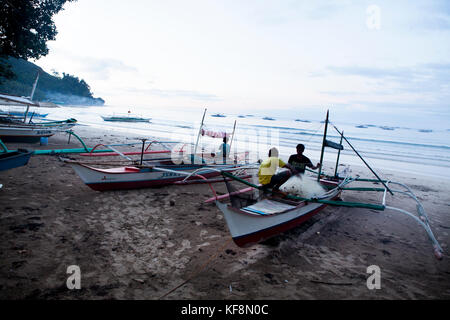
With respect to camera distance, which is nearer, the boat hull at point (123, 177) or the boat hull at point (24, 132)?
the boat hull at point (123, 177)

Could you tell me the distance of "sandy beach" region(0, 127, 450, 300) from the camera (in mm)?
3662

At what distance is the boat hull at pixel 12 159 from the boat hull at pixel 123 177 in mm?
1554

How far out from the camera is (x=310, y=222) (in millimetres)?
6578

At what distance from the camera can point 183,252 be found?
15.3ft

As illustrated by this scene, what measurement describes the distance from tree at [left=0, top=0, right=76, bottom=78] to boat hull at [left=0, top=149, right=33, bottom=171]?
13.1 m

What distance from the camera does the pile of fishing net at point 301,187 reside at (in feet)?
21.1

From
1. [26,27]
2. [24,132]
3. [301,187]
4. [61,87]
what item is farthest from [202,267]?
[61,87]

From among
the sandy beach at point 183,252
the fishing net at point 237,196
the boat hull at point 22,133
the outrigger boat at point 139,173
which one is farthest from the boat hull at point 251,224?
the boat hull at point 22,133

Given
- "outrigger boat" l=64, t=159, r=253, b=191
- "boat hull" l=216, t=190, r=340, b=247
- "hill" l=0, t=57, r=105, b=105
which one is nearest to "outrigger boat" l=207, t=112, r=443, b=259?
"boat hull" l=216, t=190, r=340, b=247

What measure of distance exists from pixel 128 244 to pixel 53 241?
1310mm

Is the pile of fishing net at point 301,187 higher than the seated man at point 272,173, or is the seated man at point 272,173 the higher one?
the seated man at point 272,173

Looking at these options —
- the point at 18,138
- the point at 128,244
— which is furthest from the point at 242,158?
the point at 18,138

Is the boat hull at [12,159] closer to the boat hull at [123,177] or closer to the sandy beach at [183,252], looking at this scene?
the sandy beach at [183,252]
